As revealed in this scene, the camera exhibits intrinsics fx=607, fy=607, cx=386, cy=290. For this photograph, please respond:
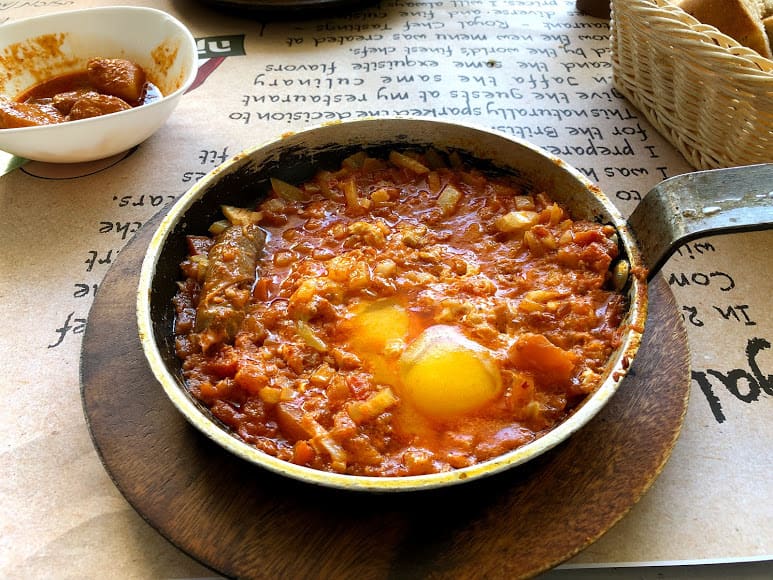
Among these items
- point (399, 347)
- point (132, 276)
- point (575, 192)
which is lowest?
point (132, 276)

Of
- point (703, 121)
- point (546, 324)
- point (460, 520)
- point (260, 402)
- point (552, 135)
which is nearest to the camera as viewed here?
point (460, 520)

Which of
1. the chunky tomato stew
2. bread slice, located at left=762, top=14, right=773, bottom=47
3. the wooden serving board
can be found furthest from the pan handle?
bread slice, located at left=762, top=14, right=773, bottom=47

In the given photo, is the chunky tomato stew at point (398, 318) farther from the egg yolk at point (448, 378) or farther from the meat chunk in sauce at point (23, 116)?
the meat chunk in sauce at point (23, 116)

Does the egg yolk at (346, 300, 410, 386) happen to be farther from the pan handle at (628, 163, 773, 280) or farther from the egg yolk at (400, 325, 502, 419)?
the pan handle at (628, 163, 773, 280)

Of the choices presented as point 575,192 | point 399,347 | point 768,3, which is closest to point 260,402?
point 399,347

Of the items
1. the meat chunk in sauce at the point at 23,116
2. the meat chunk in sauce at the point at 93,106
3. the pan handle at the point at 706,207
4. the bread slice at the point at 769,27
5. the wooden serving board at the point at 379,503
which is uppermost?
the bread slice at the point at 769,27

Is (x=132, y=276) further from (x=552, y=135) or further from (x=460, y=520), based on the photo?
(x=552, y=135)

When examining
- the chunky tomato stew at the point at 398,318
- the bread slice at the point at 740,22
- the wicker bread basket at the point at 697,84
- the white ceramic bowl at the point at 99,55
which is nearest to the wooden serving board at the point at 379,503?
the chunky tomato stew at the point at 398,318

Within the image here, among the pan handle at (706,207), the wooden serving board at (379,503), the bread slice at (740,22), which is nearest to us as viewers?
the wooden serving board at (379,503)

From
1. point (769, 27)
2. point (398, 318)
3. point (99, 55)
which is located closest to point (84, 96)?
point (99, 55)
